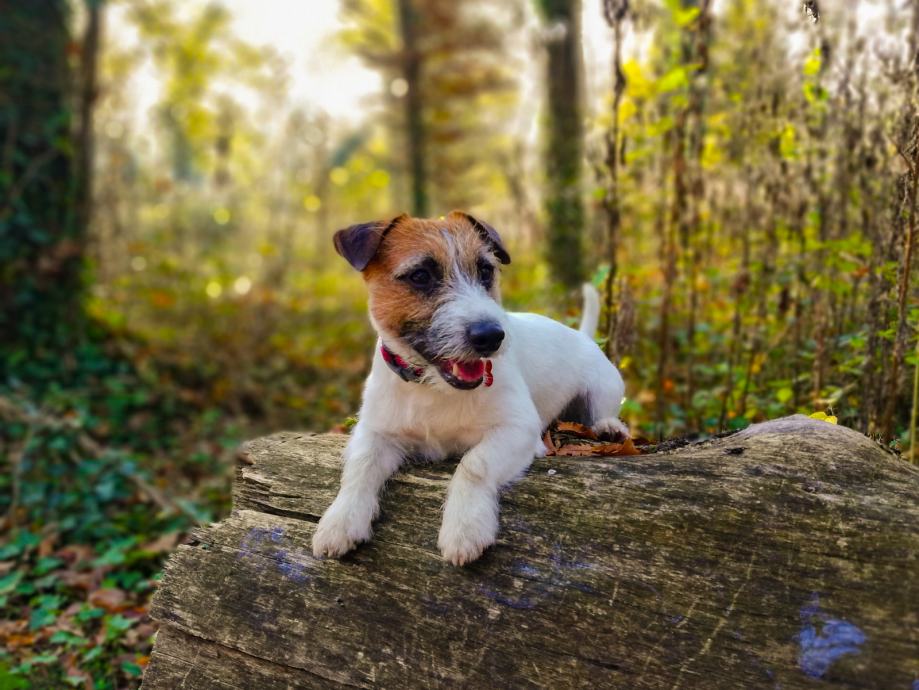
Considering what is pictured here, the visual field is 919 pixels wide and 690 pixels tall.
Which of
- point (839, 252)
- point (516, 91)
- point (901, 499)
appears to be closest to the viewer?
point (901, 499)

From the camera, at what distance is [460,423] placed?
10.4 ft

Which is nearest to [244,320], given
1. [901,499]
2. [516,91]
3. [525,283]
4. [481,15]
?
[525,283]

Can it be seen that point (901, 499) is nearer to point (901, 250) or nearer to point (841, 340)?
point (901, 250)

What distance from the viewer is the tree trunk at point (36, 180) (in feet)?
25.1

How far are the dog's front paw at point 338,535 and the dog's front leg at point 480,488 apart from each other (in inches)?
13.2

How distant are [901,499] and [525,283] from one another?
9690 mm

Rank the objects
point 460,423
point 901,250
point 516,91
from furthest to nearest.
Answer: point 516,91 → point 901,250 → point 460,423

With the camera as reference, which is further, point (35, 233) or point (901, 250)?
point (35, 233)

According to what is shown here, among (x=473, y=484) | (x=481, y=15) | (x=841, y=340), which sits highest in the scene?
(x=481, y=15)

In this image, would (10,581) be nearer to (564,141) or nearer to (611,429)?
(611,429)

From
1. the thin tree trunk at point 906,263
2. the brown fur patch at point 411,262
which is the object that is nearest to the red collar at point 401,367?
the brown fur patch at point 411,262

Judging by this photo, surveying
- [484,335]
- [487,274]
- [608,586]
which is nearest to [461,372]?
[484,335]

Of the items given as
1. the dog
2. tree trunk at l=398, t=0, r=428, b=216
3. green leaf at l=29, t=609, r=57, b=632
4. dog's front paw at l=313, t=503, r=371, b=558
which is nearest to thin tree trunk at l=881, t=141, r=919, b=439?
the dog

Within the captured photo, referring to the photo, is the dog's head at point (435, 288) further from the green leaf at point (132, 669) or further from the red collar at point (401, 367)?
the green leaf at point (132, 669)
